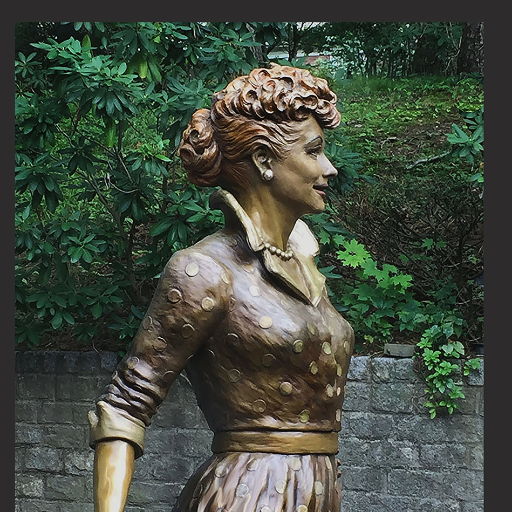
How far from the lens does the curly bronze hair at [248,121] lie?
288cm

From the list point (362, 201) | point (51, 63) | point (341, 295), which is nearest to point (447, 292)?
point (341, 295)

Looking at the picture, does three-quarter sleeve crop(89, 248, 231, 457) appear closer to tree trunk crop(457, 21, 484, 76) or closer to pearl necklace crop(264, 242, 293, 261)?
pearl necklace crop(264, 242, 293, 261)

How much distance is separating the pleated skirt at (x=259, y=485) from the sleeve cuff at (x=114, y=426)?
0.81 ft

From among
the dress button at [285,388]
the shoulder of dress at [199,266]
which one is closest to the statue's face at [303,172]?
the shoulder of dress at [199,266]

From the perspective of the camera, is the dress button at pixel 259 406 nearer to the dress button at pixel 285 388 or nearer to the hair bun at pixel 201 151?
the dress button at pixel 285 388

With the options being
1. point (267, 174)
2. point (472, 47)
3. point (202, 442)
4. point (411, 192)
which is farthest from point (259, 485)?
point (472, 47)

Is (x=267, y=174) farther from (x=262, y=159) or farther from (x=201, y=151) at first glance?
(x=201, y=151)

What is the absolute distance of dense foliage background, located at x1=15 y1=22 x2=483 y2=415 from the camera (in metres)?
5.27

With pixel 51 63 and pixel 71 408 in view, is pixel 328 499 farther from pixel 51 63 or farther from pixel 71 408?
pixel 51 63

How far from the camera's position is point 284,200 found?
9.69ft

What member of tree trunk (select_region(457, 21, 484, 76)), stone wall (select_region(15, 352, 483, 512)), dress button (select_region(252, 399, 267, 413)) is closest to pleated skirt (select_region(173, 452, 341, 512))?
dress button (select_region(252, 399, 267, 413))

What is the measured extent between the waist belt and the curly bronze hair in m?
0.77

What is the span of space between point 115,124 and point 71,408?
189cm

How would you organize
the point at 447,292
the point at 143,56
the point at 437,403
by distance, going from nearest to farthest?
the point at 143,56 < the point at 437,403 < the point at 447,292
